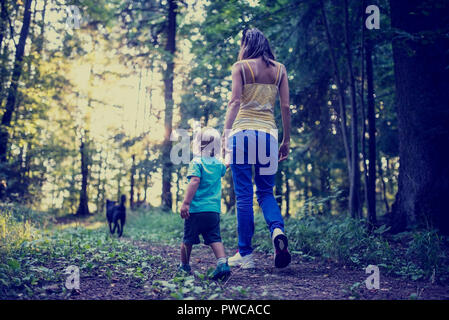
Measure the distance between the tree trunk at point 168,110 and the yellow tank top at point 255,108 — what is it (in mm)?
6978

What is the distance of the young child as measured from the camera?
126 inches

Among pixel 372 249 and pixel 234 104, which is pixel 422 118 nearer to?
pixel 372 249

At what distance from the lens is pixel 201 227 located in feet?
10.6

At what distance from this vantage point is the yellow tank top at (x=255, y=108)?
3424mm

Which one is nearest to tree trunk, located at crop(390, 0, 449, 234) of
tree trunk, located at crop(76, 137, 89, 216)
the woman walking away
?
the woman walking away

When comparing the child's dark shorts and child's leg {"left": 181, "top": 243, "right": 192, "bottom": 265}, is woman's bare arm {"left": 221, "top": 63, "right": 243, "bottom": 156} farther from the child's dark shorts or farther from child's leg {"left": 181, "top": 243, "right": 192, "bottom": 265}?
child's leg {"left": 181, "top": 243, "right": 192, "bottom": 265}

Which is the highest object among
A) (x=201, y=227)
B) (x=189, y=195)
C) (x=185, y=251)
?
(x=189, y=195)

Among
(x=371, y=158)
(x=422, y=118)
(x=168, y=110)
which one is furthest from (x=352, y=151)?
(x=168, y=110)

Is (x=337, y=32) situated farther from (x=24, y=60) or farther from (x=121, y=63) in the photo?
(x=121, y=63)

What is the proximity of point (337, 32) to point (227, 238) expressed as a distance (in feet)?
14.6

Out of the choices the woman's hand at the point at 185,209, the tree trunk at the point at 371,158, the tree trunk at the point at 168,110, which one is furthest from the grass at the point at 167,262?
the tree trunk at the point at 168,110

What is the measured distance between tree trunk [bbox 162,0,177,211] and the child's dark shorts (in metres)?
7.06

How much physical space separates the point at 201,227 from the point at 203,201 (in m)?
0.25

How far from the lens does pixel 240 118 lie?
347 centimetres
